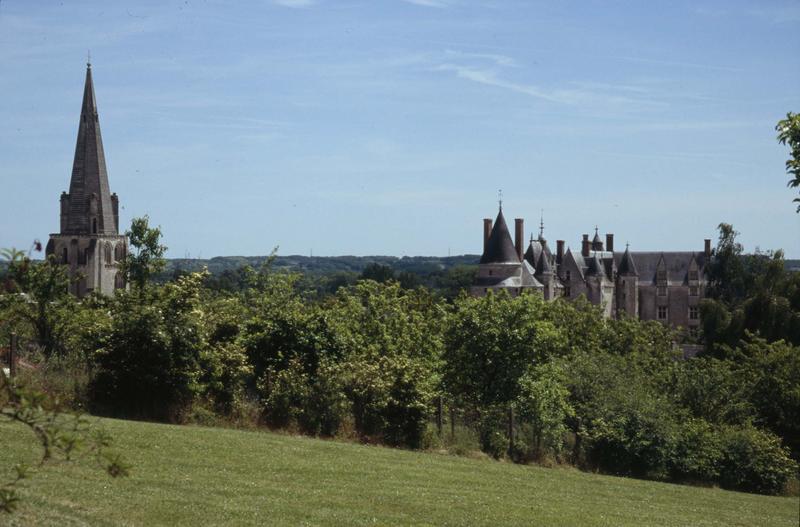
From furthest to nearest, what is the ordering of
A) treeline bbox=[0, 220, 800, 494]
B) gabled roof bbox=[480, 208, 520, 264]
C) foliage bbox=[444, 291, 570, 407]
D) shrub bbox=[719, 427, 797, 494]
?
gabled roof bbox=[480, 208, 520, 264]
foliage bbox=[444, 291, 570, 407]
shrub bbox=[719, 427, 797, 494]
treeline bbox=[0, 220, 800, 494]

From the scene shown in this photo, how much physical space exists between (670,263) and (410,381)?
10404 centimetres

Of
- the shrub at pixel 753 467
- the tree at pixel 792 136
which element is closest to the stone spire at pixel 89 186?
the shrub at pixel 753 467

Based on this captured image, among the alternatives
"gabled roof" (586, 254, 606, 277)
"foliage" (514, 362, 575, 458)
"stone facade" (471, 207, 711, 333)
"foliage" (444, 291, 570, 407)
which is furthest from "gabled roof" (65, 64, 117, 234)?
"foliage" (514, 362, 575, 458)

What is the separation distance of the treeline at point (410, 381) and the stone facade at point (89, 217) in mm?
80206

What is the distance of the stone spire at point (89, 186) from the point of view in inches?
4402

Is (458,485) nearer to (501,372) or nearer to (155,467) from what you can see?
(155,467)

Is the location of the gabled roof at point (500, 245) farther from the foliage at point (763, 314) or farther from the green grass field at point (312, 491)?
the green grass field at point (312, 491)

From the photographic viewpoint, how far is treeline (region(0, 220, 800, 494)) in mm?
22312

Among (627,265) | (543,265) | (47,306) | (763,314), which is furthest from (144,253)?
(627,265)

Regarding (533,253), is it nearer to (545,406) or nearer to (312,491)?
(545,406)

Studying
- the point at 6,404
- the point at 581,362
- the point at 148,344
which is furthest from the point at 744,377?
the point at 6,404

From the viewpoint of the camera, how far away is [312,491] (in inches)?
592

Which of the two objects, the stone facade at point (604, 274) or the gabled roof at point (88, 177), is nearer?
the stone facade at point (604, 274)

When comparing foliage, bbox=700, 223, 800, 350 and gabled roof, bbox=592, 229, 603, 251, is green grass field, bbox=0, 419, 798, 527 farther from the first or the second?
gabled roof, bbox=592, 229, 603, 251
